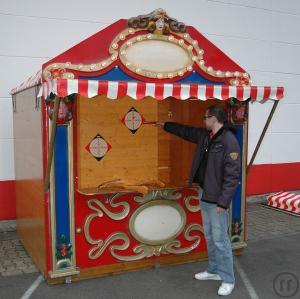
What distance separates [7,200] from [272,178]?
16.2 ft

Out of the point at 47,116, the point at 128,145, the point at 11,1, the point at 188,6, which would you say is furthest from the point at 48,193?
the point at 188,6

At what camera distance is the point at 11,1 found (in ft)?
19.1

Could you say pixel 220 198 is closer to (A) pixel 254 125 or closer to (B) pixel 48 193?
(B) pixel 48 193

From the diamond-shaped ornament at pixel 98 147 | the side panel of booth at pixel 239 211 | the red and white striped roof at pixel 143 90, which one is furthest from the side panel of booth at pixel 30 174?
the side panel of booth at pixel 239 211

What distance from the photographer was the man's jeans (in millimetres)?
3740

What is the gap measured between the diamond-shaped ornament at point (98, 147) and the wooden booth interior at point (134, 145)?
0.04 meters

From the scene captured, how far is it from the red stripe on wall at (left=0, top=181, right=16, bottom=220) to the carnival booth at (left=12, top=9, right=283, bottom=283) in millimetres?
1073

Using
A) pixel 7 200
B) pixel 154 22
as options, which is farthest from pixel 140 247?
pixel 7 200

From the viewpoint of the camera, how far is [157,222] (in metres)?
4.42

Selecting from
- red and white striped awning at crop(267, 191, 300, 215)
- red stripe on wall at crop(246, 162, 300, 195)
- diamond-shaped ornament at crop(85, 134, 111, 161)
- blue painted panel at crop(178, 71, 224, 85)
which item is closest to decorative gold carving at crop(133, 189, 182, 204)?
diamond-shaped ornament at crop(85, 134, 111, 161)

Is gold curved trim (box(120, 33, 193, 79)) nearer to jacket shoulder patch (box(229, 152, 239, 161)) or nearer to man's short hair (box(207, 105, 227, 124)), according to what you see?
man's short hair (box(207, 105, 227, 124))

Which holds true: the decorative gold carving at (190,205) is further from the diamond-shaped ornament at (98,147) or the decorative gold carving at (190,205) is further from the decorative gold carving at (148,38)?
the decorative gold carving at (148,38)

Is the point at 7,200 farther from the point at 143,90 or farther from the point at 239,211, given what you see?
the point at 143,90

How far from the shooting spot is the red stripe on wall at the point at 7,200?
596cm
